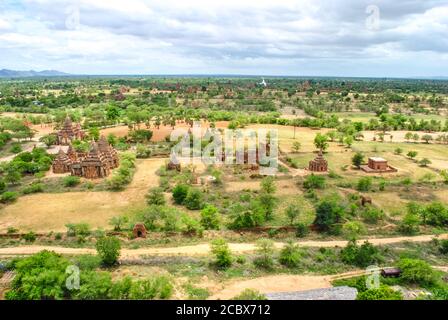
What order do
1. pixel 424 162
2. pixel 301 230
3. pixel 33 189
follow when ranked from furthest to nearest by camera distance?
pixel 424 162 < pixel 33 189 < pixel 301 230

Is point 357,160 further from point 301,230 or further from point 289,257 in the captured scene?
point 289,257

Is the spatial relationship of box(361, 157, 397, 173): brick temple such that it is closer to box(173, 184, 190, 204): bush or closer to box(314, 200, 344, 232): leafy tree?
box(314, 200, 344, 232): leafy tree

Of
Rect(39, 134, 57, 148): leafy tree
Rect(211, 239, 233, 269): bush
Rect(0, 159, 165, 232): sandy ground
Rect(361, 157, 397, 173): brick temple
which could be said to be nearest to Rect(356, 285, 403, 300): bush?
Rect(211, 239, 233, 269): bush

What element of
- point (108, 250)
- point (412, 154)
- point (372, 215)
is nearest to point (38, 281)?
point (108, 250)

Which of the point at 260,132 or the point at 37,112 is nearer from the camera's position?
the point at 260,132

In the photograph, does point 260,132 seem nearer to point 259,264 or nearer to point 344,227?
point 344,227

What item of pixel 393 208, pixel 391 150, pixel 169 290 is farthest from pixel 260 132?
pixel 169 290
